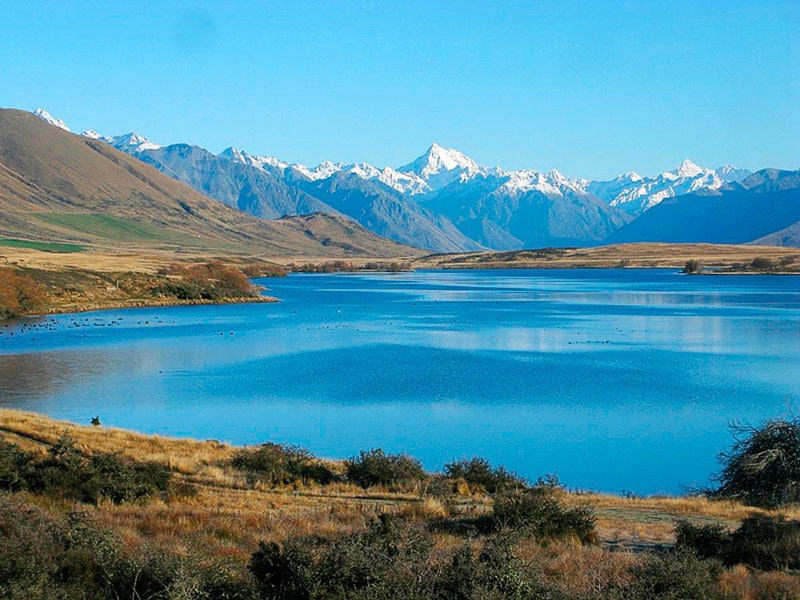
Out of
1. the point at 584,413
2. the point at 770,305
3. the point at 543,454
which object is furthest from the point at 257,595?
the point at 770,305

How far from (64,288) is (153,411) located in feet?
215

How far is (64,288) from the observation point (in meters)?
96.2

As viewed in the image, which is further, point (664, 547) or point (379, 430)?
point (379, 430)

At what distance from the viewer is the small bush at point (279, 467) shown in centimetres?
2062

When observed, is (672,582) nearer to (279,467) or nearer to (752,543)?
(752,543)

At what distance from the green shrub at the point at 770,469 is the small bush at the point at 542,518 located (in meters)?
6.84

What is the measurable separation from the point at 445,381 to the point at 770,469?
89.0ft

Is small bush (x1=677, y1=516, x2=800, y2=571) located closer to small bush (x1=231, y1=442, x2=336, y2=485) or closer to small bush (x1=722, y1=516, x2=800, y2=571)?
small bush (x1=722, y1=516, x2=800, y2=571)

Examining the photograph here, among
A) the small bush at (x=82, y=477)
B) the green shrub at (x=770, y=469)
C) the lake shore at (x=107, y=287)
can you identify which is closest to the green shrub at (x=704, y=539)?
the green shrub at (x=770, y=469)

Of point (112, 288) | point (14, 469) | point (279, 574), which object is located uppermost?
point (279, 574)

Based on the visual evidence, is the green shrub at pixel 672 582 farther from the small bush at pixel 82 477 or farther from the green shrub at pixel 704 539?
the small bush at pixel 82 477

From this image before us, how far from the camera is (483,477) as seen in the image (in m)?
21.2

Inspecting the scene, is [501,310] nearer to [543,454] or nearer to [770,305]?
[770,305]

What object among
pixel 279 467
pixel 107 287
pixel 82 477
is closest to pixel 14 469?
pixel 82 477
